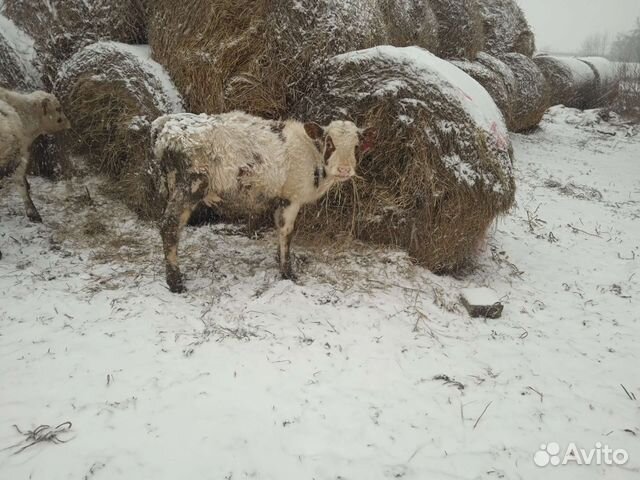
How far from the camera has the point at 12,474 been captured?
195 centimetres

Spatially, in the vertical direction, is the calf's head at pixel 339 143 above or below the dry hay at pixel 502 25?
below

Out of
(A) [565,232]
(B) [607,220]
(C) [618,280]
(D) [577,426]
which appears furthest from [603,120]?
(D) [577,426]

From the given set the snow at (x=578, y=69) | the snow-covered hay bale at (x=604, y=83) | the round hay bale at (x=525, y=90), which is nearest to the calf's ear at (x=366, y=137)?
the round hay bale at (x=525, y=90)

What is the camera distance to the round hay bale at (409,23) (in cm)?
574

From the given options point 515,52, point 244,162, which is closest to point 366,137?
point 244,162

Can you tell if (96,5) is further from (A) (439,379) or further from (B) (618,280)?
(B) (618,280)

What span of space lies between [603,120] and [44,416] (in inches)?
622

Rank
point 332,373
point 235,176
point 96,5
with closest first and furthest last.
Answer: point 332,373
point 235,176
point 96,5

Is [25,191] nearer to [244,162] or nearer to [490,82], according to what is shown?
[244,162]

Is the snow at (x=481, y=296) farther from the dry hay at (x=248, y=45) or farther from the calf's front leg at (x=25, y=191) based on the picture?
the calf's front leg at (x=25, y=191)

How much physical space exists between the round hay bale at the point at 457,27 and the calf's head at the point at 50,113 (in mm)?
6319

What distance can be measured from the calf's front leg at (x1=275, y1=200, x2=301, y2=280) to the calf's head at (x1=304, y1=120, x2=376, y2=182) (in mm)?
488

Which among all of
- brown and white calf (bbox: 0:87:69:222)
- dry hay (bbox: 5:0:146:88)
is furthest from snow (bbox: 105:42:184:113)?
brown and white calf (bbox: 0:87:69:222)

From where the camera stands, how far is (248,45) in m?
4.43
